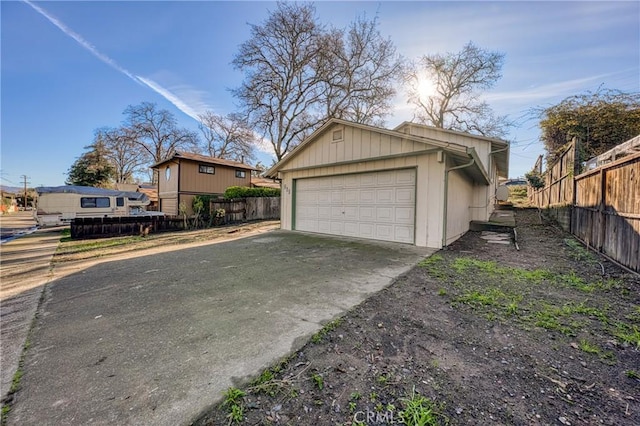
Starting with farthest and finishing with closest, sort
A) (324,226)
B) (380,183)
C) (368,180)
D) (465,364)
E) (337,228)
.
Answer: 1. (324,226)
2. (337,228)
3. (368,180)
4. (380,183)
5. (465,364)

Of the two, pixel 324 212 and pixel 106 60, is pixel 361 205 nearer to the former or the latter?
pixel 324 212

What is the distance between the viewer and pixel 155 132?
94.9 feet

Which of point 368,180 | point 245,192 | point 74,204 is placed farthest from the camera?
point 245,192

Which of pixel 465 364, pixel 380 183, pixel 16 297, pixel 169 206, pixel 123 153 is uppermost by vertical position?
pixel 123 153

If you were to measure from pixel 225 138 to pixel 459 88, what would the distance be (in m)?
22.7

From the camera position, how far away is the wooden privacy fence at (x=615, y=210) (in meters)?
4.09

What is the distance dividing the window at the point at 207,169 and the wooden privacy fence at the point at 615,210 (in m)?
17.4

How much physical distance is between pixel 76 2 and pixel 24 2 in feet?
3.70

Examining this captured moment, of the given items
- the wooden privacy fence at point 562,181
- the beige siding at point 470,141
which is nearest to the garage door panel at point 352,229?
the beige siding at point 470,141

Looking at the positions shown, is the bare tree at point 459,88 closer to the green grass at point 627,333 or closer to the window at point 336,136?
the window at point 336,136

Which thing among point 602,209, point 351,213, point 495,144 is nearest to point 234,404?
point 351,213

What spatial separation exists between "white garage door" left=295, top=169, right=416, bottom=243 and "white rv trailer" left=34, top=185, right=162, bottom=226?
1231 cm

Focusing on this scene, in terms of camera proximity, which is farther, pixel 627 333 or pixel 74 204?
pixel 74 204

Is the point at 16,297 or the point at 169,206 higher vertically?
the point at 169,206
